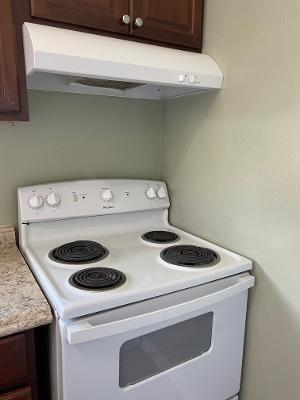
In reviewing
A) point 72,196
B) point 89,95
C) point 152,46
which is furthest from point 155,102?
point 72,196

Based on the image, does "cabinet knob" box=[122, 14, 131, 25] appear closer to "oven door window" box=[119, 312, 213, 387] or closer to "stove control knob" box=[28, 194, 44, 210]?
"stove control knob" box=[28, 194, 44, 210]

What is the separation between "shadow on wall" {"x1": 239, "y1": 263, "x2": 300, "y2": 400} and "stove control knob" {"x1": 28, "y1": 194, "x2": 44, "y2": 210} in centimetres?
85

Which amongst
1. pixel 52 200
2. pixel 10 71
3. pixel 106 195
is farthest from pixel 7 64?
pixel 106 195

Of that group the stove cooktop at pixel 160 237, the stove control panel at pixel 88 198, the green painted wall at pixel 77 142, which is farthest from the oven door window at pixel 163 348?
the green painted wall at pixel 77 142

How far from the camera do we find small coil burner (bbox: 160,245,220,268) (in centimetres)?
104

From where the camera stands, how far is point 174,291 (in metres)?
0.92

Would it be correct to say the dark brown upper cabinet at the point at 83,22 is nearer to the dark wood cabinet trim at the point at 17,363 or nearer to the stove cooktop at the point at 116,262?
the stove cooktop at the point at 116,262

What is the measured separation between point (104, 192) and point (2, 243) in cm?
46

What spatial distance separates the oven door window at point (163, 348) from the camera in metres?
0.89

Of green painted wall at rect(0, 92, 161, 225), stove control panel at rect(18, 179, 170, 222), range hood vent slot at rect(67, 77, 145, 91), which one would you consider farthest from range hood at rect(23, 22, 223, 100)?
stove control panel at rect(18, 179, 170, 222)

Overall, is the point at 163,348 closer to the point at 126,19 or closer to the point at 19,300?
the point at 19,300

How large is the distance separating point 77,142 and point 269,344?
109 centimetres

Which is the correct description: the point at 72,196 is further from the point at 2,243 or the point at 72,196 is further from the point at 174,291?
the point at 174,291

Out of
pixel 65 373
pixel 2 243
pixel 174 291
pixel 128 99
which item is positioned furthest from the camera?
Result: pixel 128 99
